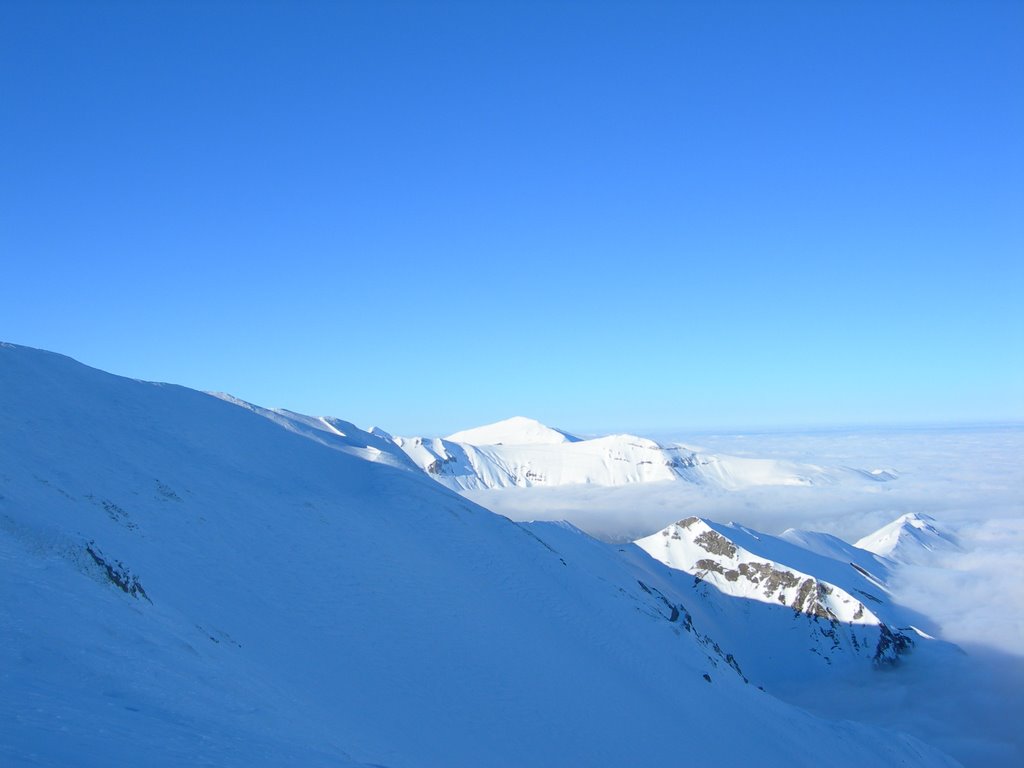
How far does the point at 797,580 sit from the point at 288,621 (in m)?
120

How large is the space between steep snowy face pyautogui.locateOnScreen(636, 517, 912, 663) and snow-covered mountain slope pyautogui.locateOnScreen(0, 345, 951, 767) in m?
64.6

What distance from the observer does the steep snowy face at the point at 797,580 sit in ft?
373

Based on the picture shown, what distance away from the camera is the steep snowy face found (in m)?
114

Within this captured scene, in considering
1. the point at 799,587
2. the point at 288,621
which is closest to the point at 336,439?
the point at 288,621

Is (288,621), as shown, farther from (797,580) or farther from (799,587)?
(797,580)

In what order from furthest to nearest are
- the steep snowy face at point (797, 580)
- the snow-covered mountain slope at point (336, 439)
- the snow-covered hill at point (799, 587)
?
1. the steep snowy face at point (797, 580)
2. the snow-covered hill at point (799, 587)
3. the snow-covered mountain slope at point (336, 439)

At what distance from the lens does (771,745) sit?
41.4m

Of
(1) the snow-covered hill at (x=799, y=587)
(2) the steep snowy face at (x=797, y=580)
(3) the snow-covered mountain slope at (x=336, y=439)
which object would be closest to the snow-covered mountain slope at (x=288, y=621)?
(3) the snow-covered mountain slope at (x=336, y=439)

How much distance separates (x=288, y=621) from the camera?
26078 mm

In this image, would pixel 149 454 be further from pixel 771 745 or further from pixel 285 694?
pixel 771 745

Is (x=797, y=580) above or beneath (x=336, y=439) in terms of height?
beneath

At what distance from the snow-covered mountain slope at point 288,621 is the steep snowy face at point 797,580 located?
64554mm

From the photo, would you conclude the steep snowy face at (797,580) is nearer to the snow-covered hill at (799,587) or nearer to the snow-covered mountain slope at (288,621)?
the snow-covered hill at (799,587)

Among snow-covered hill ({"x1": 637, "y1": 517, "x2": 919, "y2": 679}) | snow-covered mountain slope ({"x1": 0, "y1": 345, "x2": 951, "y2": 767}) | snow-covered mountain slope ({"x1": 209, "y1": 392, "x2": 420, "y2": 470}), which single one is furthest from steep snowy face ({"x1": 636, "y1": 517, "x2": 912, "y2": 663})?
snow-covered mountain slope ({"x1": 209, "y1": 392, "x2": 420, "y2": 470})
